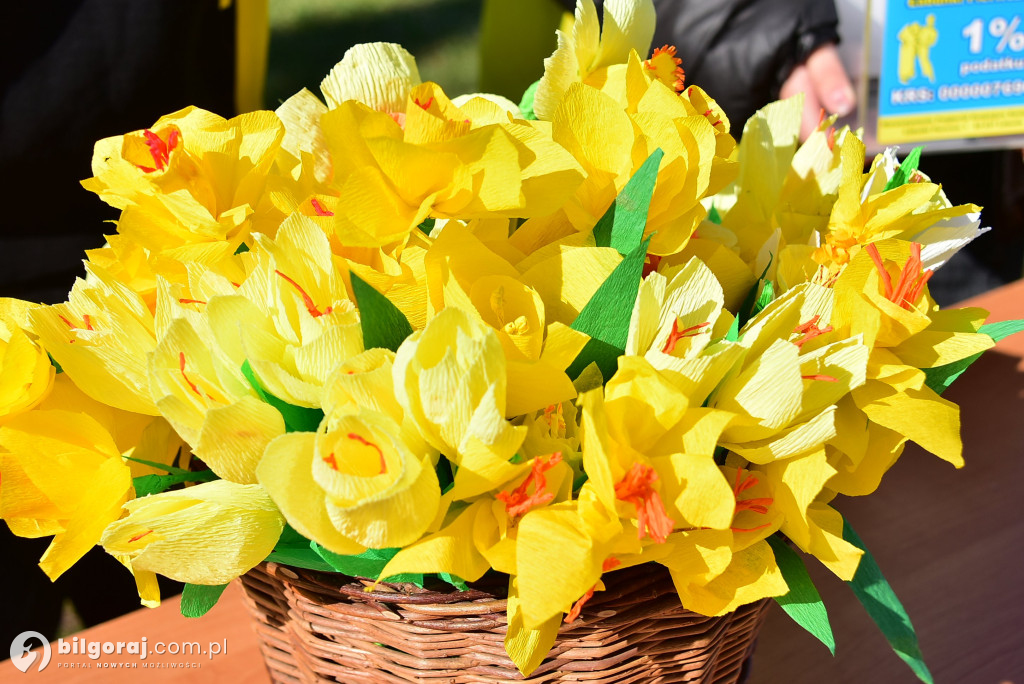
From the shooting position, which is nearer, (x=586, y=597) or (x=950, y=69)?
(x=586, y=597)

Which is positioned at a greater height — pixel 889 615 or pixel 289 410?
pixel 289 410

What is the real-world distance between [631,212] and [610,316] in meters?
0.05

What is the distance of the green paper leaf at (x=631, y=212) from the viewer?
1.09 ft

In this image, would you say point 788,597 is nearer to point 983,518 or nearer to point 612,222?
point 612,222

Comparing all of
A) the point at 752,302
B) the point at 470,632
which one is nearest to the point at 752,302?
the point at 752,302

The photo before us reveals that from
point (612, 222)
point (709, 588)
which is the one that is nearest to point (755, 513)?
point (709, 588)

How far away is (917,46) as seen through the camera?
93 cm

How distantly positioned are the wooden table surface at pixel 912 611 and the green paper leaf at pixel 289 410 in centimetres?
23

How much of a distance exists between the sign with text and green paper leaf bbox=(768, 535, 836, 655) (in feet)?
2.52

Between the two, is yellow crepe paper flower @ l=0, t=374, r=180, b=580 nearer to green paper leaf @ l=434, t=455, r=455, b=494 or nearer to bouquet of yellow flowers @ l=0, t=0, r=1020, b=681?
bouquet of yellow flowers @ l=0, t=0, r=1020, b=681

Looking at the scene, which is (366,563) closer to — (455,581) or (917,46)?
(455,581)

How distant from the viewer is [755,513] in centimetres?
33

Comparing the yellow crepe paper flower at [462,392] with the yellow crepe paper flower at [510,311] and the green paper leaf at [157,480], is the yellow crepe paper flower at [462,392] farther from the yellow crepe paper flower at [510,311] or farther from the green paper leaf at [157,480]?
the green paper leaf at [157,480]

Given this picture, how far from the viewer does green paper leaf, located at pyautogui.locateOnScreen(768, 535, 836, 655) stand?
1.13ft
